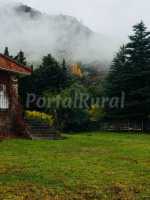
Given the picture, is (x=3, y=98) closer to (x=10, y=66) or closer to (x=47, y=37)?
(x=10, y=66)

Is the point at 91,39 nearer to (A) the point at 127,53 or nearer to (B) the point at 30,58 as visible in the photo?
(B) the point at 30,58

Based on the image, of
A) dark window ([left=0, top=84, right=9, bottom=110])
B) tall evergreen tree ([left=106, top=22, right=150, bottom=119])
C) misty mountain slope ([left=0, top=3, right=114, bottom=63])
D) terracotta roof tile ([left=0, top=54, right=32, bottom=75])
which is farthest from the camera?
misty mountain slope ([left=0, top=3, right=114, bottom=63])

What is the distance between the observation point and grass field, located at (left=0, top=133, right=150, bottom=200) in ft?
23.9

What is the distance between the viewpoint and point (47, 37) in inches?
3115

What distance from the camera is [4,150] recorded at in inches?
538

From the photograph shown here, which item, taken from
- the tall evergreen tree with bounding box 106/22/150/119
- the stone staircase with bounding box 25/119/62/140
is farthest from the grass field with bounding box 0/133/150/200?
the tall evergreen tree with bounding box 106/22/150/119

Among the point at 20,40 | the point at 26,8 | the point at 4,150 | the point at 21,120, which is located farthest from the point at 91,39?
the point at 4,150

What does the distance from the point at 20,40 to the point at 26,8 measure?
16346 mm

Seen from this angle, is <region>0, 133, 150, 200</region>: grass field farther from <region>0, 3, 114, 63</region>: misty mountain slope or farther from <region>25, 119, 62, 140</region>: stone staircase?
<region>0, 3, 114, 63</region>: misty mountain slope

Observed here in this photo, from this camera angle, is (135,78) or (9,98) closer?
(9,98)

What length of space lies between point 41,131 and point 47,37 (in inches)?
2373

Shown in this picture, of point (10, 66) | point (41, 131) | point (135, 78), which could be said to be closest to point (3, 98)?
point (10, 66)

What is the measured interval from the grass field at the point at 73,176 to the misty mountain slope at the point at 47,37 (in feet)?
175

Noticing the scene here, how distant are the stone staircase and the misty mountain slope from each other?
44374 mm
